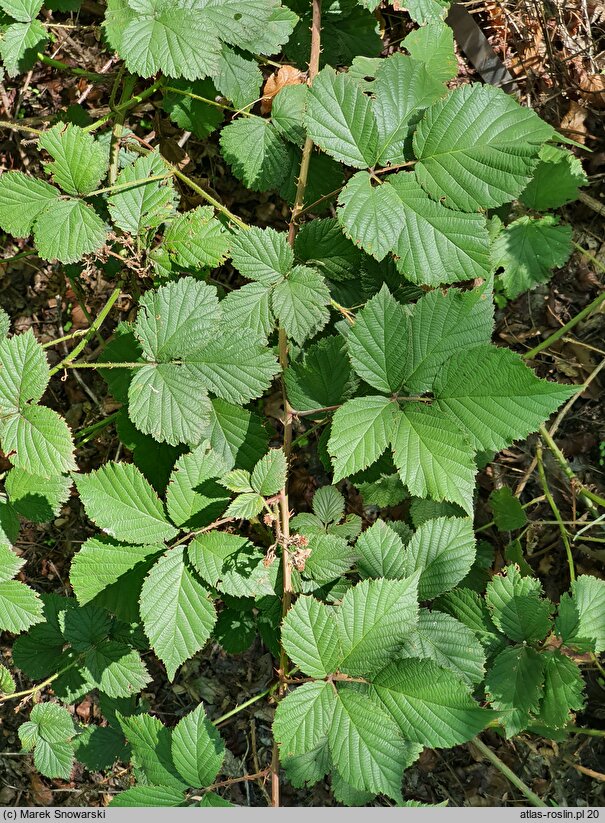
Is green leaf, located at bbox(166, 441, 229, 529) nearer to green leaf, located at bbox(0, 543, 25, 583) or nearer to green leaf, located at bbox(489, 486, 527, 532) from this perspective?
green leaf, located at bbox(0, 543, 25, 583)

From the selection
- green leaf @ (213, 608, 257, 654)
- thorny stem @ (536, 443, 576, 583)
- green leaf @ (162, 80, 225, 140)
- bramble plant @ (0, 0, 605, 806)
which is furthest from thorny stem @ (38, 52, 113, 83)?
thorny stem @ (536, 443, 576, 583)

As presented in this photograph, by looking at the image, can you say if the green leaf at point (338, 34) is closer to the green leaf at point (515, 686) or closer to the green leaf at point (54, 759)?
the green leaf at point (515, 686)

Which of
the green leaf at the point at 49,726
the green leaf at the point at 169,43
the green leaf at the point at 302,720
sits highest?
the green leaf at the point at 169,43

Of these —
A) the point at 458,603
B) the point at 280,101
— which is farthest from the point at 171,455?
the point at 280,101

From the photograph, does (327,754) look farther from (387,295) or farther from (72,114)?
(72,114)

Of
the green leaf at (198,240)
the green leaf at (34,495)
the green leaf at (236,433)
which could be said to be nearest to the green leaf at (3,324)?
the green leaf at (34,495)
